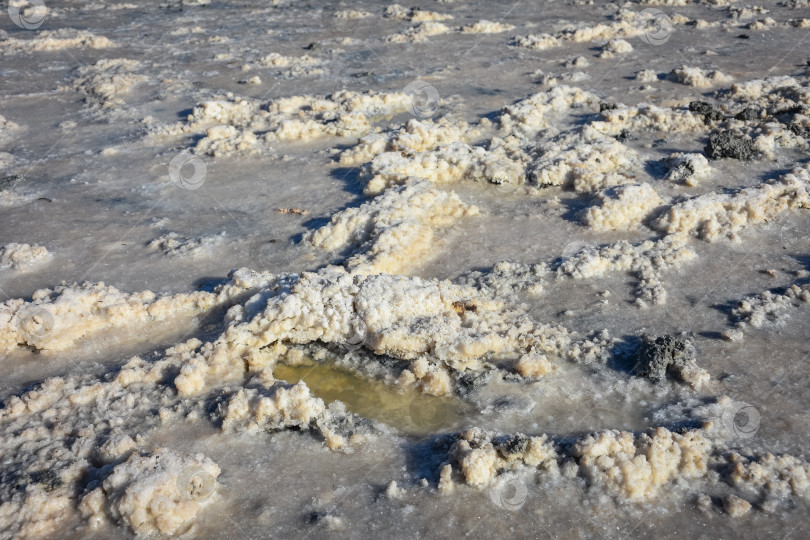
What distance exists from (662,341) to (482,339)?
1449mm

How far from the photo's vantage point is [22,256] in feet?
21.3

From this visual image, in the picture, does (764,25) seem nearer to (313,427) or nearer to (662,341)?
(662,341)

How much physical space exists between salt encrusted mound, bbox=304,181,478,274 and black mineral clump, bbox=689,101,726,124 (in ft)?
13.9

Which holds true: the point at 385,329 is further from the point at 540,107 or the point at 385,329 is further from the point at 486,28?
the point at 486,28

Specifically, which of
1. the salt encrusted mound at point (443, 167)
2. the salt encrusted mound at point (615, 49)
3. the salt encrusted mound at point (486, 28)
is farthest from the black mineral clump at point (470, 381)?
the salt encrusted mound at point (486, 28)
